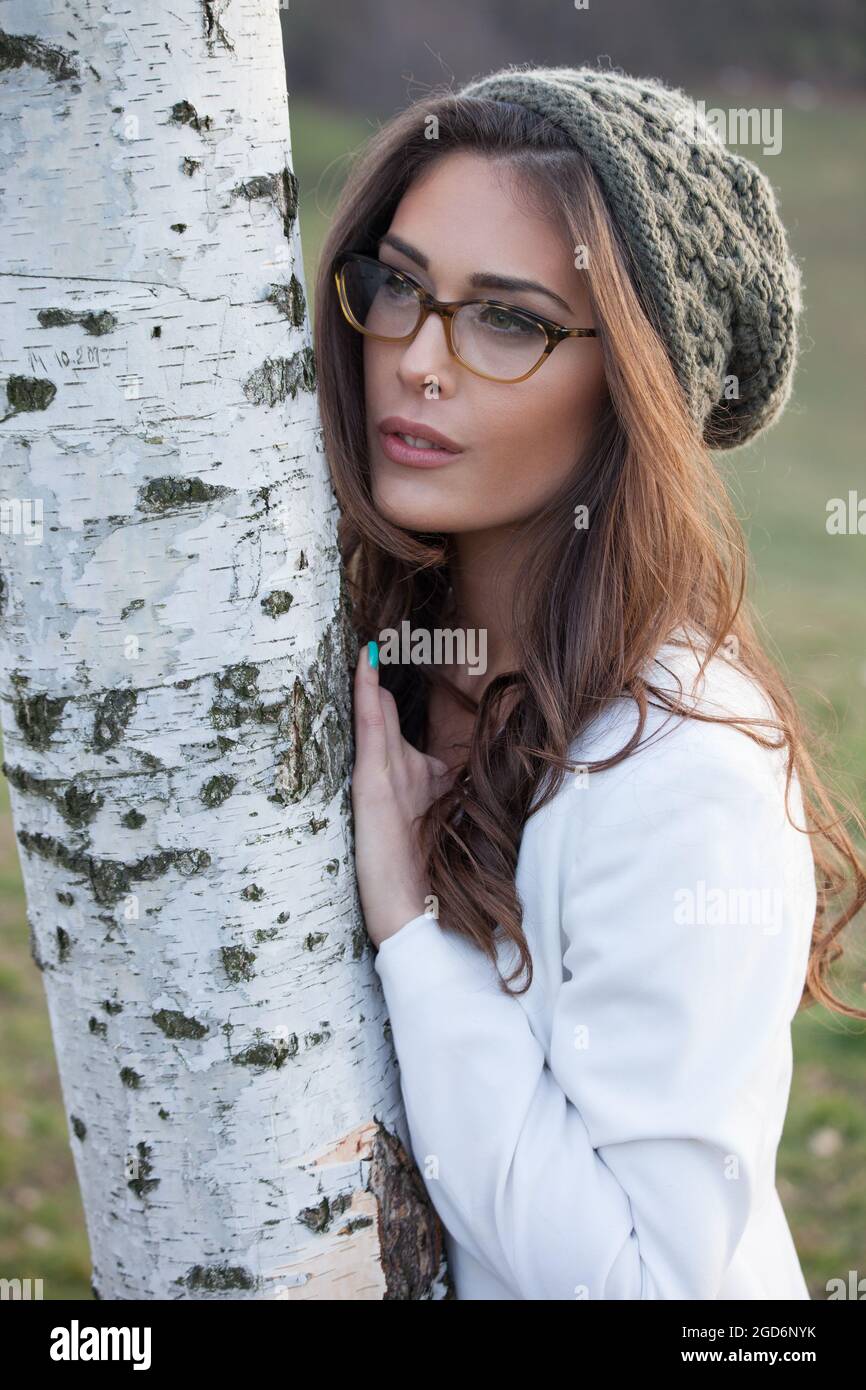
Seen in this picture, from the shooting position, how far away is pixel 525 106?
5.83 feet

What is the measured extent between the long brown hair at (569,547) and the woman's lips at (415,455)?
0.10m

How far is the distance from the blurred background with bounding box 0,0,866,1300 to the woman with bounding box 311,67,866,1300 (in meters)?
0.36

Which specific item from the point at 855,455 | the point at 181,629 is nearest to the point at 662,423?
the point at 181,629

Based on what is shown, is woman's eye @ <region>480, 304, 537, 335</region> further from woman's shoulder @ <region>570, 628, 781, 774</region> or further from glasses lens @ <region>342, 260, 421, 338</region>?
woman's shoulder @ <region>570, 628, 781, 774</region>

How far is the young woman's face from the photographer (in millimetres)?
1712

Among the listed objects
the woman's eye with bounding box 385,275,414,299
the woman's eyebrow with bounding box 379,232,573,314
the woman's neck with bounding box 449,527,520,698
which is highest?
the woman's eye with bounding box 385,275,414,299

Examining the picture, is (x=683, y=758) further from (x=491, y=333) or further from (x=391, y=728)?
(x=491, y=333)

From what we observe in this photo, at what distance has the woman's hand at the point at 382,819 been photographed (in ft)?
5.13

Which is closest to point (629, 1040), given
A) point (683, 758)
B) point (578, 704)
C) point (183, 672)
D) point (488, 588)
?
point (683, 758)

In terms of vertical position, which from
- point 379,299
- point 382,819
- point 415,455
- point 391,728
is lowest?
point 382,819

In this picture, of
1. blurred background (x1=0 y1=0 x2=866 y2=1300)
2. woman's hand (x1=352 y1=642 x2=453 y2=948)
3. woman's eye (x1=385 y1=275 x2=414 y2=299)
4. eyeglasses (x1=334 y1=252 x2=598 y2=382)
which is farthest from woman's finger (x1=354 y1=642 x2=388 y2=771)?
blurred background (x1=0 y1=0 x2=866 y2=1300)

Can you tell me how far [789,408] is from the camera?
9.48m

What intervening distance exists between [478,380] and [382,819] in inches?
25.6

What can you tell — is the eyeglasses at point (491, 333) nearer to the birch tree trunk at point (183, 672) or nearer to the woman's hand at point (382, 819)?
the birch tree trunk at point (183, 672)
